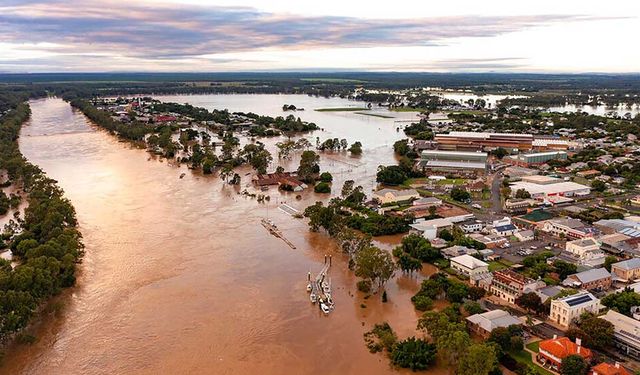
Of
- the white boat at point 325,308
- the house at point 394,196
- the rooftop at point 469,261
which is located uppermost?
the house at point 394,196

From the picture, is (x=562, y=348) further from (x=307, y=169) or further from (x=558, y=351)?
(x=307, y=169)

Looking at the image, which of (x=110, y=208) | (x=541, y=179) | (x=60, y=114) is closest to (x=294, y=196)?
(x=110, y=208)

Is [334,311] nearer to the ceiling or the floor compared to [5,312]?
nearer to the floor

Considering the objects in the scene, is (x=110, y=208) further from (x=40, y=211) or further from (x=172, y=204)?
(x=40, y=211)

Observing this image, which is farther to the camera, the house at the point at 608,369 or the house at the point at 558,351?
the house at the point at 558,351

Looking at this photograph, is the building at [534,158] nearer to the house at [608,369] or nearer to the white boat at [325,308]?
the white boat at [325,308]

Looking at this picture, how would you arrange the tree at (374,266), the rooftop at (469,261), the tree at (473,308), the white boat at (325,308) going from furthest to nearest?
the rooftop at (469,261) < the tree at (374,266) < the white boat at (325,308) < the tree at (473,308)

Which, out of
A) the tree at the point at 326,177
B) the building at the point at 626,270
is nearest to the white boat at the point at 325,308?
the building at the point at 626,270
